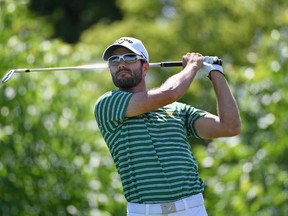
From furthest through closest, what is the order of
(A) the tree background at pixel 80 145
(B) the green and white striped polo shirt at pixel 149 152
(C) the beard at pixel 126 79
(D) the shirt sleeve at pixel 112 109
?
(A) the tree background at pixel 80 145
(C) the beard at pixel 126 79
(D) the shirt sleeve at pixel 112 109
(B) the green and white striped polo shirt at pixel 149 152

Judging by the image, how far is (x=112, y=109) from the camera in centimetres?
607

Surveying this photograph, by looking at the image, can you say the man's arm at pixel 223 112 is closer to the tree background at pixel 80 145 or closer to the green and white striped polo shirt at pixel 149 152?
the green and white striped polo shirt at pixel 149 152

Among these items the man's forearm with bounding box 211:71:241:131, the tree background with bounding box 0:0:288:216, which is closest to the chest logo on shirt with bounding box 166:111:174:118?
the man's forearm with bounding box 211:71:241:131

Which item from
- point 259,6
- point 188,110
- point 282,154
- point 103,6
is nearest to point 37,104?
point 282,154

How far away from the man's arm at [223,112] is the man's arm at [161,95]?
13cm

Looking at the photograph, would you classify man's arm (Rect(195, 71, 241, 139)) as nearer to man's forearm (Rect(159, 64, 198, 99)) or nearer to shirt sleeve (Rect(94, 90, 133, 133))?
man's forearm (Rect(159, 64, 198, 99))

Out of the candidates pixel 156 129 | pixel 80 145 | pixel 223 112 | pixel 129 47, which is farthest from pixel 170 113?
pixel 80 145

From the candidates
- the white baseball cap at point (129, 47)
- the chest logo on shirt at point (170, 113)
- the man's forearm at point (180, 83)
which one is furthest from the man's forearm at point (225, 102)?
the white baseball cap at point (129, 47)

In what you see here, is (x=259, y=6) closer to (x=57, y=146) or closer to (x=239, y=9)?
(x=239, y=9)

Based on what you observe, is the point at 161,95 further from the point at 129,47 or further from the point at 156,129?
the point at 129,47

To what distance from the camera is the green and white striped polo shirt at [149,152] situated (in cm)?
591

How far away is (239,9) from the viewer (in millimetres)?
21953

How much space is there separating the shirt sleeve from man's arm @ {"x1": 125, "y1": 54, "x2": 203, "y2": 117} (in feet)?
0.11

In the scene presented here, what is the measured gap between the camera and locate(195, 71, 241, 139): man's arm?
6.16 m
